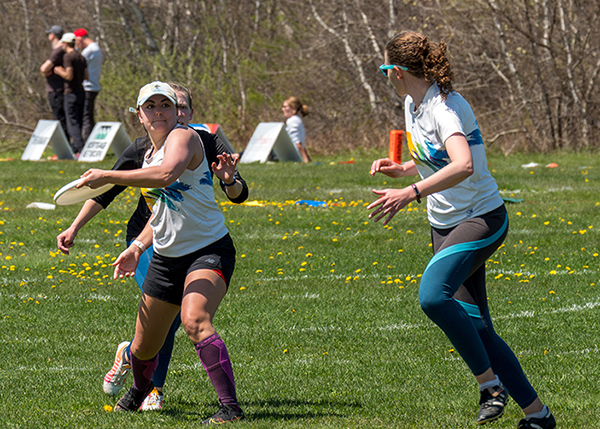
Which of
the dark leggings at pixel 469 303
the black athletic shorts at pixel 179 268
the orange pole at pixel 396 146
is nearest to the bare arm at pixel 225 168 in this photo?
the black athletic shorts at pixel 179 268

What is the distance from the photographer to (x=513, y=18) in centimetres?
2128

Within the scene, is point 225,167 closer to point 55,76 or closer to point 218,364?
point 218,364

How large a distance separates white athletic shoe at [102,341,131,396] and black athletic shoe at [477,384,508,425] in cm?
203

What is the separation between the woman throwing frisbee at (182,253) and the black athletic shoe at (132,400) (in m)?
0.15

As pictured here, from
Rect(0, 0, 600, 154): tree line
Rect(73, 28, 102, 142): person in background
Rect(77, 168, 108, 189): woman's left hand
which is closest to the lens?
Rect(77, 168, 108, 189): woman's left hand

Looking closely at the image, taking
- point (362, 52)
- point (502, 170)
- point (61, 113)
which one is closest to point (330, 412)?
point (502, 170)

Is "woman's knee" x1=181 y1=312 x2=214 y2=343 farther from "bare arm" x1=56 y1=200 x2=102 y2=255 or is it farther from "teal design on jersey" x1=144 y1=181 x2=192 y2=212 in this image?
"bare arm" x1=56 y1=200 x2=102 y2=255

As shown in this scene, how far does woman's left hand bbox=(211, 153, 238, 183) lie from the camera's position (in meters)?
4.41

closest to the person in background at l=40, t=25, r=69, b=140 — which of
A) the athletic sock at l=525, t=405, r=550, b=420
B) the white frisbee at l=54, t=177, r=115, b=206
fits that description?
the white frisbee at l=54, t=177, r=115, b=206

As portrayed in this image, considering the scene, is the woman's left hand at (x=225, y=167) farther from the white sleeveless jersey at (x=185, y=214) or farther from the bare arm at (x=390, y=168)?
the bare arm at (x=390, y=168)

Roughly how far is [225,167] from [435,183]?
3.86 feet

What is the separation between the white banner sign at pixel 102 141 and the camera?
65.5ft

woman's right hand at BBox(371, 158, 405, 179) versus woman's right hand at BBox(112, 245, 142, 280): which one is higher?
woman's right hand at BBox(371, 158, 405, 179)

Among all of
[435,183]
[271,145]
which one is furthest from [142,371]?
[271,145]
